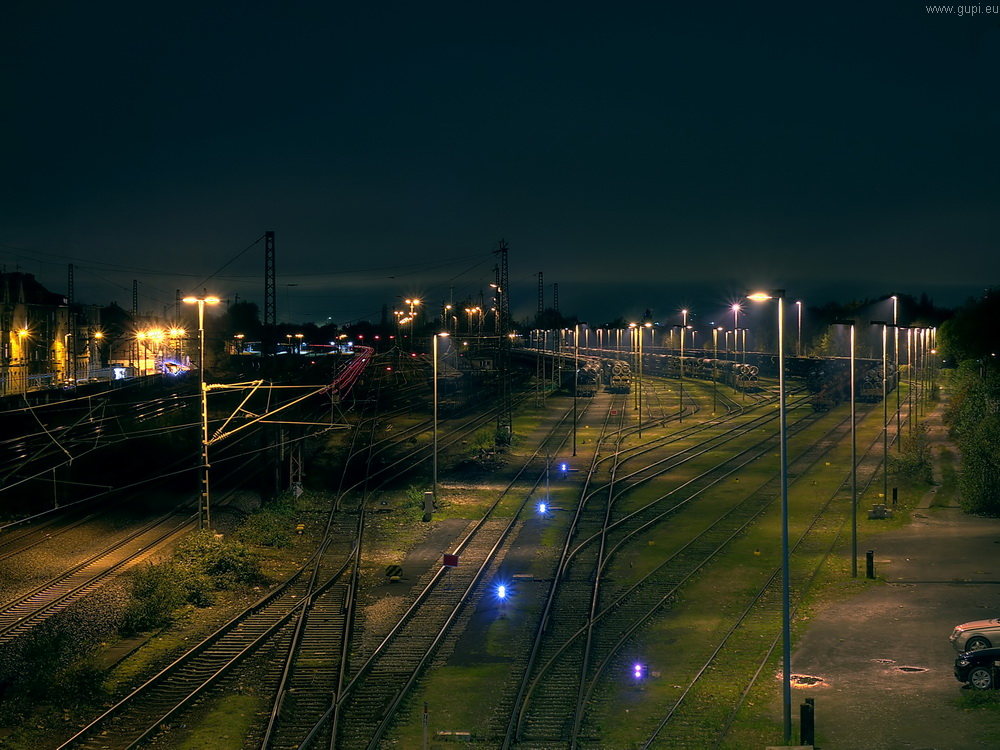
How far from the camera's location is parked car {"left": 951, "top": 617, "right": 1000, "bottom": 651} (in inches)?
611

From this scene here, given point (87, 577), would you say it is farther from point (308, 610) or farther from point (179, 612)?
point (308, 610)

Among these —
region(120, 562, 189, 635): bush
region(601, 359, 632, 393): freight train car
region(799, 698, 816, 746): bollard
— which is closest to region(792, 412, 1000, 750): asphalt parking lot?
region(799, 698, 816, 746): bollard

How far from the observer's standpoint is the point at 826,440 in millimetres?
51219

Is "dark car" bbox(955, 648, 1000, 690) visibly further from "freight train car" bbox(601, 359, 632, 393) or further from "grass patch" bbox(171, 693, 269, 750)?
"freight train car" bbox(601, 359, 632, 393)

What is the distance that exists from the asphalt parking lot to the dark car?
0.38 metres

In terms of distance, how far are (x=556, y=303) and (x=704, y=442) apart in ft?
94.9

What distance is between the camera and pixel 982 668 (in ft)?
49.9

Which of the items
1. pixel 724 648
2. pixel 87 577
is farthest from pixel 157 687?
pixel 724 648

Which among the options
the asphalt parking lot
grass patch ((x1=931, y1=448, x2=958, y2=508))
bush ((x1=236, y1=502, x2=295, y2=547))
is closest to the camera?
the asphalt parking lot

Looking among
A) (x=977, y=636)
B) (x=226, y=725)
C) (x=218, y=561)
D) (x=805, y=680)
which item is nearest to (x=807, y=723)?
(x=805, y=680)

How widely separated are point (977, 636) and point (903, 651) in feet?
6.99

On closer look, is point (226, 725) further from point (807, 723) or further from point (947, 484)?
point (947, 484)

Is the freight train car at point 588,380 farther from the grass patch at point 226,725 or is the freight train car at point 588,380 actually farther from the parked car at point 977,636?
the grass patch at point 226,725

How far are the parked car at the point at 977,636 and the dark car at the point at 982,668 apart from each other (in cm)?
30
